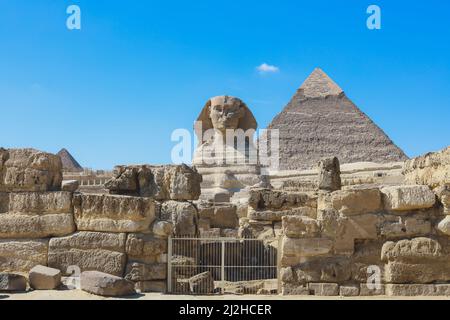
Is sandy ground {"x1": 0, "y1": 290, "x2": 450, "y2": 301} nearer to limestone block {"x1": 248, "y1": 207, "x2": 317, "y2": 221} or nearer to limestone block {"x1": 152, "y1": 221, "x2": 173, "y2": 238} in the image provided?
limestone block {"x1": 152, "y1": 221, "x2": 173, "y2": 238}

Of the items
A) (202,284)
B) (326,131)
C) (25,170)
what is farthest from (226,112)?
(326,131)

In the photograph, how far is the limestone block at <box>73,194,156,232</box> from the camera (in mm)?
8445

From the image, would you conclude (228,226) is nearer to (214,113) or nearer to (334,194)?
(334,194)

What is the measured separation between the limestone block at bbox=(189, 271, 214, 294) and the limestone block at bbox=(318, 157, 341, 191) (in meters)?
5.57

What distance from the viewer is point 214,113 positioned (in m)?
24.4

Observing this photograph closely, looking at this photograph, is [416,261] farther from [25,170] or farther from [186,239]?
[25,170]

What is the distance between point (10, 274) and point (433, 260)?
17.0ft

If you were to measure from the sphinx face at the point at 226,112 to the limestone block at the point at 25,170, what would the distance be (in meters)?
15.2

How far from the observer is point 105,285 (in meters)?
7.61

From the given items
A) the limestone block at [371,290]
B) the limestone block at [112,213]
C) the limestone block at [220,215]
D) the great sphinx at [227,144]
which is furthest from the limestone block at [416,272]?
the great sphinx at [227,144]

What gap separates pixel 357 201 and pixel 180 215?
2.91 metres

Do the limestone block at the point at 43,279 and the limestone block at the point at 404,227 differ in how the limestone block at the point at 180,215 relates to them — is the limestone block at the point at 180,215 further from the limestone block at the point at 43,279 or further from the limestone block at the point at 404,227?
the limestone block at the point at 404,227

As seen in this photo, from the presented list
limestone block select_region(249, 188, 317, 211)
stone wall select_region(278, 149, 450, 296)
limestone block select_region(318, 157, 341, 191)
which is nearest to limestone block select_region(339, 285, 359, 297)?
stone wall select_region(278, 149, 450, 296)

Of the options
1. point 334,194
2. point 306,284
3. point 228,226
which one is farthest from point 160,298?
point 228,226
